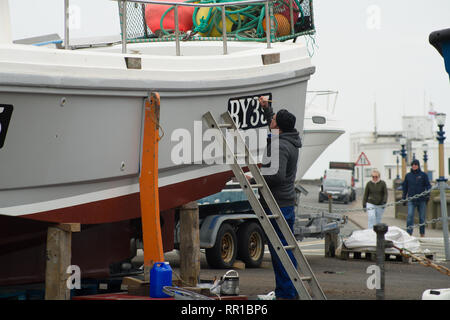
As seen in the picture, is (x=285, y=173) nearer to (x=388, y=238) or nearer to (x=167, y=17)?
(x=167, y=17)

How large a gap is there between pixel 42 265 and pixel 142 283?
3.00ft

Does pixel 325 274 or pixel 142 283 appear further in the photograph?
pixel 325 274

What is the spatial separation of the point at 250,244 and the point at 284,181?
11.6 ft

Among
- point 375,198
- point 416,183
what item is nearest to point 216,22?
point 375,198

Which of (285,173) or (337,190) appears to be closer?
(285,173)

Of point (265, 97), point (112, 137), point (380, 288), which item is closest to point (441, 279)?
point (380, 288)

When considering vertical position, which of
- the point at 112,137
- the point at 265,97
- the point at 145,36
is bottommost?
the point at 112,137

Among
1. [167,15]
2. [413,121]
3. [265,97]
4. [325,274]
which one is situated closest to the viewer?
[265,97]

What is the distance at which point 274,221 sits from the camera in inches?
249

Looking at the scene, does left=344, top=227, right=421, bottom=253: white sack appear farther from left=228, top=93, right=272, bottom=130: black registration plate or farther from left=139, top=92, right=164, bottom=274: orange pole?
left=139, top=92, right=164, bottom=274: orange pole

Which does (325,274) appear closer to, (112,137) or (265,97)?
(265,97)

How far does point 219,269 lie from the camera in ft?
30.7

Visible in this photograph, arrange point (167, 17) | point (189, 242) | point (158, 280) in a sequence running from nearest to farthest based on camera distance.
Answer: point (158, 280)
point (189, 242)
point (167, 17)

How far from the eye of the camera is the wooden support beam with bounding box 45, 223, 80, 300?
5582 mm
